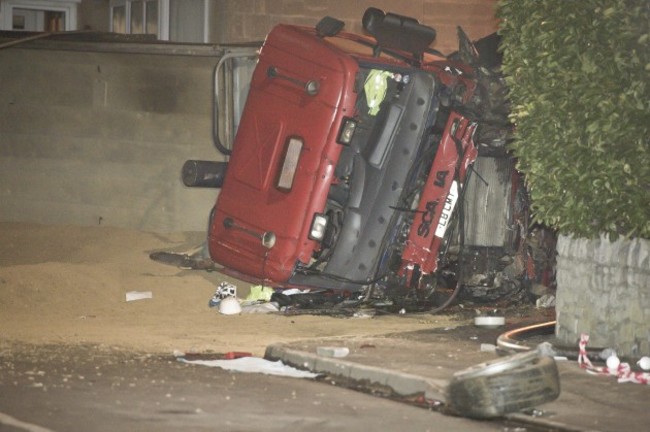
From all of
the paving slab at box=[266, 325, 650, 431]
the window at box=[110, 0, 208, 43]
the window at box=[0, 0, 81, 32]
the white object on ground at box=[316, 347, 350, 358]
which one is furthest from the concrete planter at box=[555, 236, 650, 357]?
the window at box=[0, 0, 81, 32]

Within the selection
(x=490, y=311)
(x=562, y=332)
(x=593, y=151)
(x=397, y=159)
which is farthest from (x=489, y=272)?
(x=593, y=151)

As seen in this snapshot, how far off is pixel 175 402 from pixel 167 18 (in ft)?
40.2

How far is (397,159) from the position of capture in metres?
12.3

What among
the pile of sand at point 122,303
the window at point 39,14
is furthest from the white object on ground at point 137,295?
the window at point 39,14

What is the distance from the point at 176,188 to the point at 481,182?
3.74 m

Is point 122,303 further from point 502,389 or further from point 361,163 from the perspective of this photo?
point 502,389

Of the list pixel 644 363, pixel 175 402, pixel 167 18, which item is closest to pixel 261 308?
pixel 644 363

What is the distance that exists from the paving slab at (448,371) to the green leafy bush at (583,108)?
1047 mm

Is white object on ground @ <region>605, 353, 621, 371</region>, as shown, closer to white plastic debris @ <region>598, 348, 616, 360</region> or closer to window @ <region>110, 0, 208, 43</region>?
white plastic debris @ <region>598, 348, 616, 360</region>

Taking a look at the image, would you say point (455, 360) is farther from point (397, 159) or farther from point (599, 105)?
point (397, 159)

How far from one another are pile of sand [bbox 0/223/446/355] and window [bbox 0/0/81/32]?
28.9 feet

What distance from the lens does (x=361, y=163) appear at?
40.4 ft

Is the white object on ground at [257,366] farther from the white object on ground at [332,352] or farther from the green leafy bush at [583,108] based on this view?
the green leafy bush at [583,108]

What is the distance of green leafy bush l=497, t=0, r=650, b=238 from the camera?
9.40m
